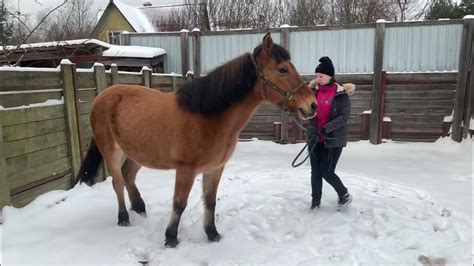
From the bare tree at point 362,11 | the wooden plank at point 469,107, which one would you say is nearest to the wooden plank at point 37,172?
the wooden plank at point 469,107

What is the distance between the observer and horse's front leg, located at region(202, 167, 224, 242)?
320 cm

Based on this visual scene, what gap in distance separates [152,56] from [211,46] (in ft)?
4.66

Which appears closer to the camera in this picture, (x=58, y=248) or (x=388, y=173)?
(x=58, y=248)

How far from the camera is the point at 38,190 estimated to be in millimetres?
3916

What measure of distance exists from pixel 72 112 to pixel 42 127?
0.53 m

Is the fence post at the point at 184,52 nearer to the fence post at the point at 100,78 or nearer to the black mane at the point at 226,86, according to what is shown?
the fence post at the point at 100,78

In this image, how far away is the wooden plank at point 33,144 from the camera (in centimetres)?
350

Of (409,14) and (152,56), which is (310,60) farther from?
(409,14)

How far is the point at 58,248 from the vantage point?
2.91m

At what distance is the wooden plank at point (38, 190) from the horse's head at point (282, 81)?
279 centimetres

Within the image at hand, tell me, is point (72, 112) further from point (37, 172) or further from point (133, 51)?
point (133, 51)

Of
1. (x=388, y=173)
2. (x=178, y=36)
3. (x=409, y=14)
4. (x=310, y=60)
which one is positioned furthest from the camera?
(x=409, y=14)

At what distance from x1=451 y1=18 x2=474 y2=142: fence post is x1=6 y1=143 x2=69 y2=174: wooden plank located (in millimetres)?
7209

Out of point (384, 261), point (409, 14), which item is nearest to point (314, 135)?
point (384, 261)
